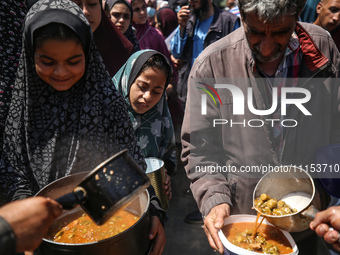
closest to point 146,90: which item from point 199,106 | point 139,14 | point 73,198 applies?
point 199,106

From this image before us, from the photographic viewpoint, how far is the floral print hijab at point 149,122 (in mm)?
2637

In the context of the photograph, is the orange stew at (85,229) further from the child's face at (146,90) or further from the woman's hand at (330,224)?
the child's face at (146,90)

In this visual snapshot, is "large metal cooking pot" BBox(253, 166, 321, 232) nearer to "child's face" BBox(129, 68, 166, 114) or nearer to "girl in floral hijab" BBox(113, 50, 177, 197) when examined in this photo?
"girl in floral hijab" BBox(113, 50, 177, 197)

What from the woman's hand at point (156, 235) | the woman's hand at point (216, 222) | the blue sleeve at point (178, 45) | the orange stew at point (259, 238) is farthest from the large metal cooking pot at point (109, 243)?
the blue sleeve at point (178, 45)

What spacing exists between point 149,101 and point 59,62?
3.70 feet

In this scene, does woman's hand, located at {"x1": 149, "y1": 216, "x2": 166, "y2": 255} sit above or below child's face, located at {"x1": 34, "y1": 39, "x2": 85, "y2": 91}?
below

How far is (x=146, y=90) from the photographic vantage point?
8.51 ft

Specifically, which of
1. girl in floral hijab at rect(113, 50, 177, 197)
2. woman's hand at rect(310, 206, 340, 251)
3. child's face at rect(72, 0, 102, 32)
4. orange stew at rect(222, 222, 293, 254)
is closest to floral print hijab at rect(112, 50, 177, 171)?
girl in floral hijab at rect(113, 50, 177, 197)

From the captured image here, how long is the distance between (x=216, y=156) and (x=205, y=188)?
0.76 ft

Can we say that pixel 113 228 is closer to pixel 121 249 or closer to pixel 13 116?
pixel 121 249

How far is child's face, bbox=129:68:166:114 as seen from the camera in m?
2.56

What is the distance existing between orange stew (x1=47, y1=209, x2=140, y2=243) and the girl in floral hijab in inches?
42.1

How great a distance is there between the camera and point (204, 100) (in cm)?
187

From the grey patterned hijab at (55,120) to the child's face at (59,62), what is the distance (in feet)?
0.20
